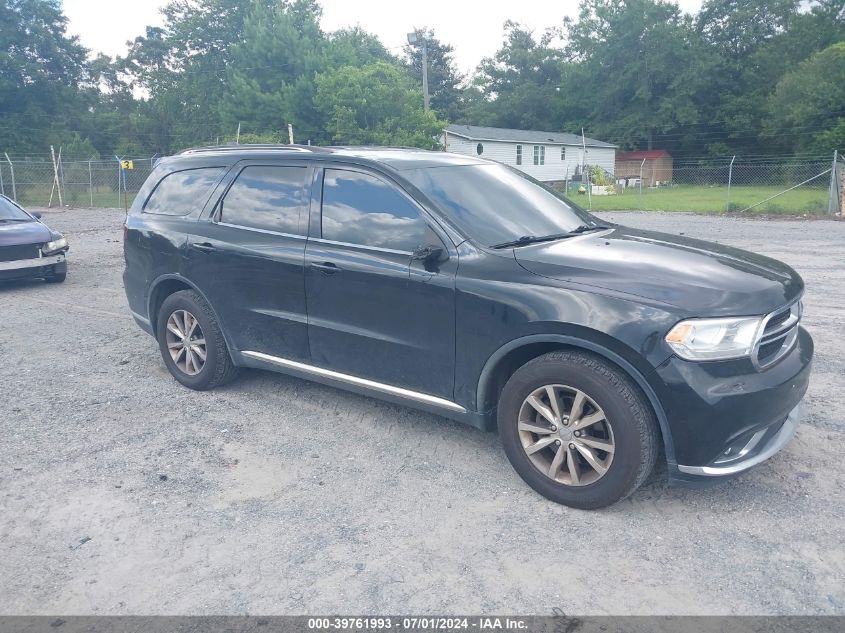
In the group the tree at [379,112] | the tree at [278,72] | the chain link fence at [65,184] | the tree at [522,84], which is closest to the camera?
the chain link fence at [65,184]

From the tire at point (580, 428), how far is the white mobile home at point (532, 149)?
36.8 meters

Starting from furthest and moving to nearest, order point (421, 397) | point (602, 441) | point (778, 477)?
point (421, 397) → point (778, 477) → point (602, 441)

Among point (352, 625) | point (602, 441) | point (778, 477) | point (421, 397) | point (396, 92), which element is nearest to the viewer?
point (352, 625)

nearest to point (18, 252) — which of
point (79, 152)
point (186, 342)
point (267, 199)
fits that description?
point (186, 342)

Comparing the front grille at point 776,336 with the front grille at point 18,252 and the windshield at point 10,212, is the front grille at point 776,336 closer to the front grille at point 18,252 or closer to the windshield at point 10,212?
→ the front grille at point 18,252

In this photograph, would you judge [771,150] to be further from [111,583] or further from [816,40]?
[111,583]

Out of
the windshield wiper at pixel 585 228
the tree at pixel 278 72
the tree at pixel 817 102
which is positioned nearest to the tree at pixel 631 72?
the tree at pixel 817 102

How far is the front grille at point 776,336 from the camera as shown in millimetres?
3381

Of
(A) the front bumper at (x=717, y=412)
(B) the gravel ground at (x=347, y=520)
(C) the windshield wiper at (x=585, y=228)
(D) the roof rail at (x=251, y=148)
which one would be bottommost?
(B) the gravel ground at (x=347, y=520)

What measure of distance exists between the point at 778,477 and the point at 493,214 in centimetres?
222

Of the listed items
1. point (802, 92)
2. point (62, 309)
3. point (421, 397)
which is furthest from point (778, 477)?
point (802, 92)

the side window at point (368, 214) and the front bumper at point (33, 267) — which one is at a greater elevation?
the side window at point (368, 214)

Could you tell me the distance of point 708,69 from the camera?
5441 centimetres

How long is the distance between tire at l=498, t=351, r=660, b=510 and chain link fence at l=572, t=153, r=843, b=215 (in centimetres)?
2003
